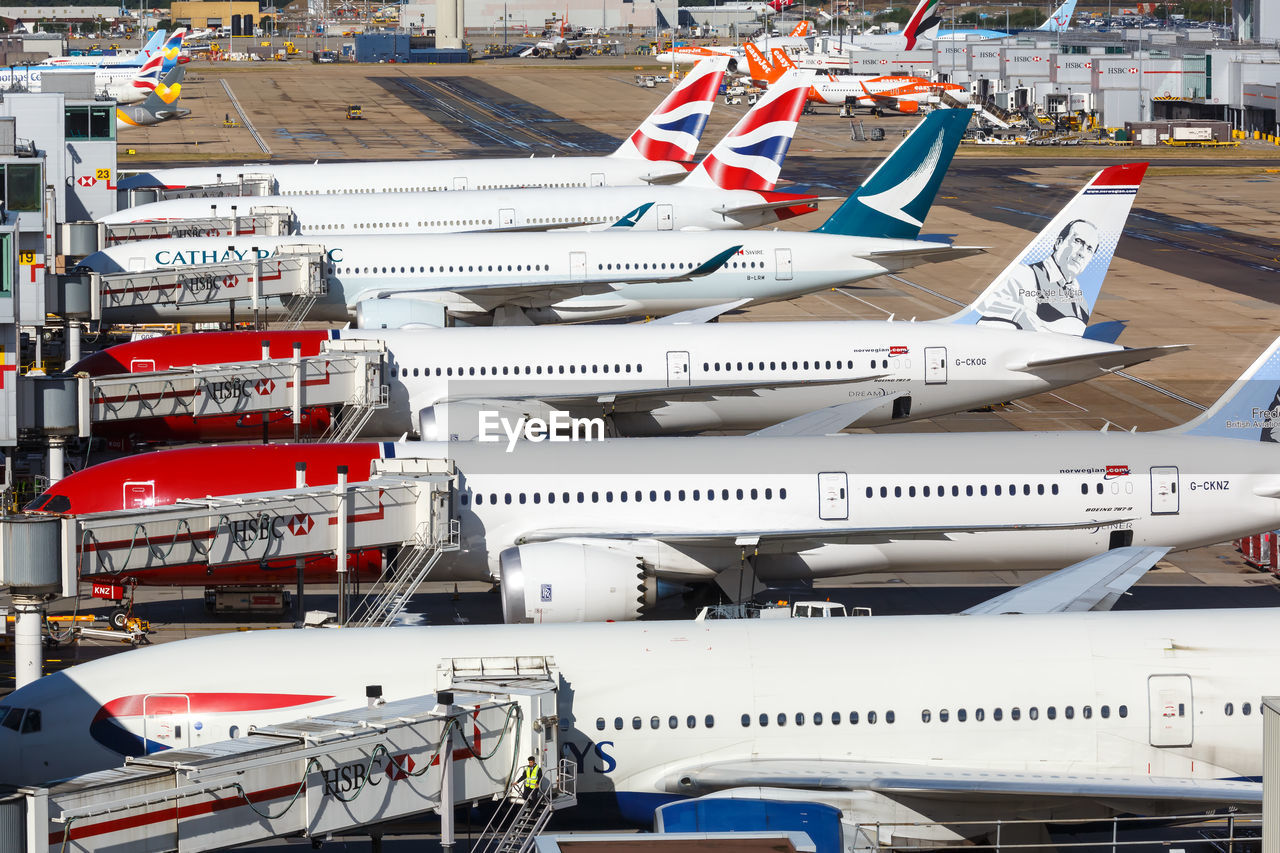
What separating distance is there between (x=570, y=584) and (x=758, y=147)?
40864mm

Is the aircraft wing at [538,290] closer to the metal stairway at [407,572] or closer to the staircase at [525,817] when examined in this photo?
the metal stairway at [407,572]

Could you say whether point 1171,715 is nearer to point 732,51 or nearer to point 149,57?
point 149,57

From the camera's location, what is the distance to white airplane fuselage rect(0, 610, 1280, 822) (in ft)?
69.7

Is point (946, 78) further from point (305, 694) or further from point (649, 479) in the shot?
point (305, 694)

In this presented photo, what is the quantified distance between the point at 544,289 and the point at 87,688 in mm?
30659

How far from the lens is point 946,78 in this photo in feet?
503

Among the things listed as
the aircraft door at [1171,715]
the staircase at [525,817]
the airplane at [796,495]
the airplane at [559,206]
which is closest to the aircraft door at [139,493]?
the airplane at [796,495]

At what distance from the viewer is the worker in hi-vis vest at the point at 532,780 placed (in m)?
20.1

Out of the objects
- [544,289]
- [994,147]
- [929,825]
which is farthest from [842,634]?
[994,147]

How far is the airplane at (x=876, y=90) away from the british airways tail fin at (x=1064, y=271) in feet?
337

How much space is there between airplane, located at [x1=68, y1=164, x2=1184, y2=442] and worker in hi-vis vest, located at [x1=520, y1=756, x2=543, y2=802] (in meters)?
19.8

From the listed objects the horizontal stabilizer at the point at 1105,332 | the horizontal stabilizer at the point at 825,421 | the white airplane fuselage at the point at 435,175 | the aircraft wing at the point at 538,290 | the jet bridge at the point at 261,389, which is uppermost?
the white airplane fuselage at the point at 435,175

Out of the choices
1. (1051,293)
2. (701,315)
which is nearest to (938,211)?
(701,315)

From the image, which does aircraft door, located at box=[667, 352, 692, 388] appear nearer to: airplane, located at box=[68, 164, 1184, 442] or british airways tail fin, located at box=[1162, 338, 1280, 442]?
airplane, located at box=[68, 164, 1184, 442]
